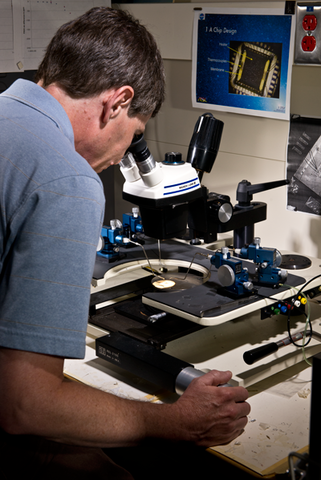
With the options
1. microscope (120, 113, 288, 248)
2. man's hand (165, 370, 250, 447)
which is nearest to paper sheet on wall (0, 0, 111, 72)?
microscope (120, 113, 288, 248)

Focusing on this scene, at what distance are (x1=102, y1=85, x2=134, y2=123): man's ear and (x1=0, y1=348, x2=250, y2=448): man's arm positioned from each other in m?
0.44

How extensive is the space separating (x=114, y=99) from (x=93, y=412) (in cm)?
52

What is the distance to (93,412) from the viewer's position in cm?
81

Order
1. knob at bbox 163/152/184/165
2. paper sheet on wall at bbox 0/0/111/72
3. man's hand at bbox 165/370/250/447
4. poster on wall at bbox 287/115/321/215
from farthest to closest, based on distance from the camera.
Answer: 1. paper sheet on wall at bbox 0/0/111/72
2. poster on wall at bbox 287/115/321/215
3. knob at bbox 163/152/184/165
4. man's hand at bbox 165/370/250/447

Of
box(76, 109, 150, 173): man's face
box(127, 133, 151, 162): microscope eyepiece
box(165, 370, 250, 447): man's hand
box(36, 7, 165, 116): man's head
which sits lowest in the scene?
box(165, 370, 250, 447): man's hand

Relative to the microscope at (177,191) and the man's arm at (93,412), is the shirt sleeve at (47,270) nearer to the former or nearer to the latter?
the man's arm at (93,412)

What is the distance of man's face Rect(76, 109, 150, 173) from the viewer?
98cm

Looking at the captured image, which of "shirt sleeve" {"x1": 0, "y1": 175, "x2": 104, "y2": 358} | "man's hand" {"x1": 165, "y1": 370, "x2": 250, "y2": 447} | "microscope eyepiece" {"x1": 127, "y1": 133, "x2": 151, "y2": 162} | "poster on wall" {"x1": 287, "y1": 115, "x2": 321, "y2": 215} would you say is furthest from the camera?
"poster on wall" {"x1": 287, "y1": 115, "x2": 321, "y2": 215}

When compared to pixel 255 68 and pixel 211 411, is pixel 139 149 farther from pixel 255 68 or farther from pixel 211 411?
pixel 255 68

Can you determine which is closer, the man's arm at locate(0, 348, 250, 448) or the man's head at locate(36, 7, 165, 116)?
the man's arm at locate(0, 348, 250, 448)

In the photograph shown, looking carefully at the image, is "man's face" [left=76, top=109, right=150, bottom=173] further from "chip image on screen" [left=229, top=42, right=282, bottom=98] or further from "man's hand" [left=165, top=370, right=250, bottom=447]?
"chip image on screen" [left=229, top=42, right=282, bottom=98]

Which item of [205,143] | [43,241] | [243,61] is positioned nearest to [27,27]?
[243,61]

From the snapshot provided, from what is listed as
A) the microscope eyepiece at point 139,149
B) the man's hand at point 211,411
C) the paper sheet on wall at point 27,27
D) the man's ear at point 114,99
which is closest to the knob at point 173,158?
the microscope eyepiece at point 139,149

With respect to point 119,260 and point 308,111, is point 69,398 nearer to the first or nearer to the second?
point 119,260
